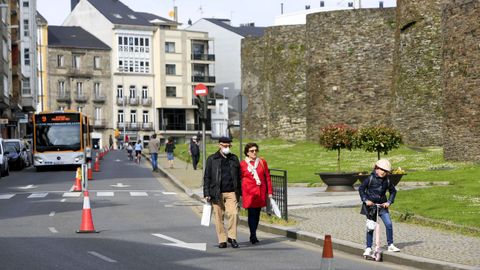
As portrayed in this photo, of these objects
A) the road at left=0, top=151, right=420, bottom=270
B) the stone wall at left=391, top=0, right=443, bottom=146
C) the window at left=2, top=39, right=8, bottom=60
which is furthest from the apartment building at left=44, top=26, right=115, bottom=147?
the road at left=0, top=151, right=420, bottom=270

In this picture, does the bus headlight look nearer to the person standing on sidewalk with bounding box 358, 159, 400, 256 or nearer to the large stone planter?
the large stone planter

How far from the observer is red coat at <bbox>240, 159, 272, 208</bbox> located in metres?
17.0

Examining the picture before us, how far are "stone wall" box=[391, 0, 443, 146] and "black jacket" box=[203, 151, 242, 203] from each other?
33.5 m

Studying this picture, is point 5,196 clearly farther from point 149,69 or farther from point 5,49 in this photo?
point 149,69

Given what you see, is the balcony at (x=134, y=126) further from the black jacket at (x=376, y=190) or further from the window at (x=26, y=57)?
the black jacket at (x=376, y=190)

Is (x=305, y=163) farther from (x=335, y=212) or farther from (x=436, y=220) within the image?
(x=436, y=220)

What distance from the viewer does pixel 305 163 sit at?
150 feet

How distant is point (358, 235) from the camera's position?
17.3 meters

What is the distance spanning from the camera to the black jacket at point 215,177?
16.7m

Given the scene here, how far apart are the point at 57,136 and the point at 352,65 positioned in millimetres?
19954

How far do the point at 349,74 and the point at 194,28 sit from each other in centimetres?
7495

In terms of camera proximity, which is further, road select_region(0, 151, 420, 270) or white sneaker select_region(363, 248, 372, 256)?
white sneaker select_region(363, 248, 372, 256)

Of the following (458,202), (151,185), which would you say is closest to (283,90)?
(151,185)

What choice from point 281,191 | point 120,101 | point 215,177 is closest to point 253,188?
point 215,177
